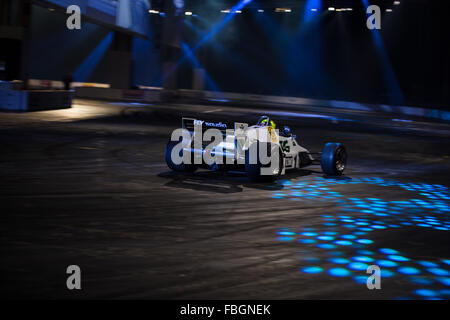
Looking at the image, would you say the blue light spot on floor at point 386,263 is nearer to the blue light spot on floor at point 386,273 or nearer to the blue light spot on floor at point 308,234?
the blue light spot on floor at point 386,273

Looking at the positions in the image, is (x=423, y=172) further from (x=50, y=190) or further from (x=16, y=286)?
(x=16, y=286)

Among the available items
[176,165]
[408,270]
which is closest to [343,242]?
[408,270]

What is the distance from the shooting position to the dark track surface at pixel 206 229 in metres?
5.58

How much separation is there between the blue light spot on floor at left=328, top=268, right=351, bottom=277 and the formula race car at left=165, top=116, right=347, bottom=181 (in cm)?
511

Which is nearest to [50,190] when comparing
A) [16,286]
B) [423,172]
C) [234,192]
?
[234,192]

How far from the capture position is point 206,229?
25.6ft

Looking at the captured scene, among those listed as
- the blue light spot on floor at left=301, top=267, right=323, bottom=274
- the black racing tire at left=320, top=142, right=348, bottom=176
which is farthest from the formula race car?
the blue light spot on floor at left=301, top=267, right=323, bottom=274

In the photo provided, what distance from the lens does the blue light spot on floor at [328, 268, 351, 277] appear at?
612 centimetres

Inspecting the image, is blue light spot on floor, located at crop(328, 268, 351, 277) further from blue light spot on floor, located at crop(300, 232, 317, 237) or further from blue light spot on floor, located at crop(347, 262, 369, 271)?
blue light spot on floor, located at crop(300, 232, 317, 237)

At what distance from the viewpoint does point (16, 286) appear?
515 centimetres

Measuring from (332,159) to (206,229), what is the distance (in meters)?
6.23

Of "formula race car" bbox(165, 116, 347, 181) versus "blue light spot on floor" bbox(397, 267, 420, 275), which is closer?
"blue light spot on floor" bbox(397, 267, 420, 275)

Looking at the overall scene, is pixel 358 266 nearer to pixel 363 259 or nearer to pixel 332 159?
pixel 363 259

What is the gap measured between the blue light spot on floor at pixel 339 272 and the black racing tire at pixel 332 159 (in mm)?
7256
